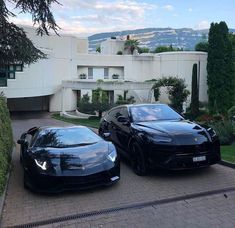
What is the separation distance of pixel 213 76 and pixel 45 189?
28.7m

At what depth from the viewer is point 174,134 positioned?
7.78 meters

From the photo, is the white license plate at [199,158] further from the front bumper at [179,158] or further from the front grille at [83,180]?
the front grille at [83,180]

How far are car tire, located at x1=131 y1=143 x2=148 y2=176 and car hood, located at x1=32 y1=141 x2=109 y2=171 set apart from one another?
0.97 m

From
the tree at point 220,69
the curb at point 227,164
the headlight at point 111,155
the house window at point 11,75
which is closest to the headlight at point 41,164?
the headlight at point 111,155

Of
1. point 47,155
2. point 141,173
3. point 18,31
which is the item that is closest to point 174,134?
point 141,173

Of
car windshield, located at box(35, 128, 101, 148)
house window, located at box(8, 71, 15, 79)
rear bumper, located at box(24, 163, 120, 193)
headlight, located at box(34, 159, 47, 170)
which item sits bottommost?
rear bumper, located at box(24, 163, 120, 193)

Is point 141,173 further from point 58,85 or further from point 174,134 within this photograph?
point 58,85

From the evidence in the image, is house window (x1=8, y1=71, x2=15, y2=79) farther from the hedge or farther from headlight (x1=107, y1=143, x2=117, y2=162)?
headlight (x1=107, y1=143, x2=117, y2=162)

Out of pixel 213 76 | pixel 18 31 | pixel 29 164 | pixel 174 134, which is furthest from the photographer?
pixel 213 76

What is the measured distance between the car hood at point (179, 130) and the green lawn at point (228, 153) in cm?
139

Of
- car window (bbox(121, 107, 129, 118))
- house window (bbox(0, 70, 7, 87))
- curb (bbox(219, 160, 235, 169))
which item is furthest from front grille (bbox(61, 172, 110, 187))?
house window (bbox(0, 70, 7, 87))

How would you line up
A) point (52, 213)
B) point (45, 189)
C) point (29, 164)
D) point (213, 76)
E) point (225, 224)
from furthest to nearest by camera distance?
point (213, 76) < point (29, 164) < point (45, 189) < point (52, 213) < point (225, 224)

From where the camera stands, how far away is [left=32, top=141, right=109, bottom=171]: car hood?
6.78 metres

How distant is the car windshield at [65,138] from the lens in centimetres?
770
